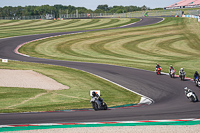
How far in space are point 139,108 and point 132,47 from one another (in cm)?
4020

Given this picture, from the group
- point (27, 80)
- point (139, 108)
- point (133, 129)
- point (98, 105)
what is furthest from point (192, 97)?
point (27, 80)

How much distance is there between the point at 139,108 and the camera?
57.3 feet

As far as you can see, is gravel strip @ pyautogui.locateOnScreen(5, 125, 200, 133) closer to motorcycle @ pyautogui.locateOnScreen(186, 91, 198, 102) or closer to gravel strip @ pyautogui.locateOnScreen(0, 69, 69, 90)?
motorcycle @ pyautogui.locateOnScreen(186, 91, 198, 102)

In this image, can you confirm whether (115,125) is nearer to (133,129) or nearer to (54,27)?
(133,129)

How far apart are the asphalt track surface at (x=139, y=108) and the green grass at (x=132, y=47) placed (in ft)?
15.2

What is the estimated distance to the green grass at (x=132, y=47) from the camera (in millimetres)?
42906

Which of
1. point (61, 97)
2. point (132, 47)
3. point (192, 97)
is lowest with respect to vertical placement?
point (132, 47)

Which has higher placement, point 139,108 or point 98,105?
point 98,105

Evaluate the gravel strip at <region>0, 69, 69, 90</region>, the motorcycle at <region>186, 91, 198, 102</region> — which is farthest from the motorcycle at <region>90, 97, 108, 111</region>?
the gravel strip at <region>0, 69, 69, 90</region>

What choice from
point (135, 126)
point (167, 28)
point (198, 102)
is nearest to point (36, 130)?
point (135, 126)

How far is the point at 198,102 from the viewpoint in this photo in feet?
62.7

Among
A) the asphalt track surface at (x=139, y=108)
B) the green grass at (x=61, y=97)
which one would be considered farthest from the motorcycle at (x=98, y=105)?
the green grass at (x=61, y=97)

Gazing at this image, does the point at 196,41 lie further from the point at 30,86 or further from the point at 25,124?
the point at 25,124

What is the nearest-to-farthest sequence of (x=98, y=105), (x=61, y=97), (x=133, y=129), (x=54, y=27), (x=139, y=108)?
(x=133, y=129)
(x=98, y=105)
(x=139, y=108)
(x=61, y=97)
(x=54, y=27)
